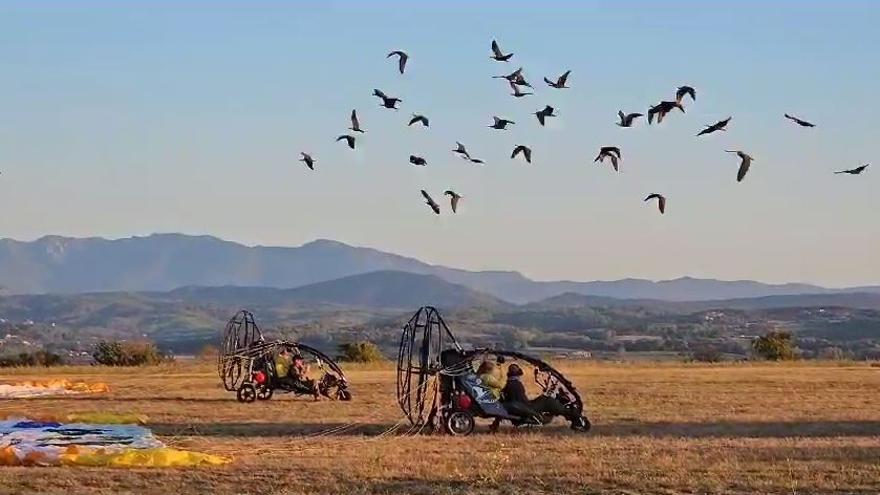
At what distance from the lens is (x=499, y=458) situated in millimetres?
21719

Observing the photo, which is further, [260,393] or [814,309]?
Answer: [814,309]

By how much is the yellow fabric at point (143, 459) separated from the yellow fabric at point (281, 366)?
14813 mm

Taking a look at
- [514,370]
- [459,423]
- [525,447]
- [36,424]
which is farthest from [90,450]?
[514,370]

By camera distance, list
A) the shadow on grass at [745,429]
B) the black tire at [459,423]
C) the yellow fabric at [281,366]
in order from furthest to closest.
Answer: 1. the yellow fabric at [281,366]
2. the shadow on grass at [745,429]
3. the black tire at [459,423]

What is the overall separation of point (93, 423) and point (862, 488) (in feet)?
50.7

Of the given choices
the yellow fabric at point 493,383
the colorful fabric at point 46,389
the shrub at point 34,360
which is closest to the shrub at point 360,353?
the shrub at point 34,360

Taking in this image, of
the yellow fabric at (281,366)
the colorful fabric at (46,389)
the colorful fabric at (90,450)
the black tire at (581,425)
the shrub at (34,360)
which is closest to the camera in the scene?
the colorful fabric at (90,450)

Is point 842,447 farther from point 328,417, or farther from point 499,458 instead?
point 328,417

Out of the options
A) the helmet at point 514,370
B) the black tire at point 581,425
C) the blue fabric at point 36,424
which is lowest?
the black tire at point 581,425

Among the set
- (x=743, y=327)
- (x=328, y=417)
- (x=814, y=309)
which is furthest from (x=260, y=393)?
(x=814, y=309)

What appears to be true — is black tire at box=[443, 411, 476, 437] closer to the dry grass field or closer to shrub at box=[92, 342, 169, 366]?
the dry grass field

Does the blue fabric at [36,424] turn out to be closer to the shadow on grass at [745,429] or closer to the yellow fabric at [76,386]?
the shadow on grass at [745,429]

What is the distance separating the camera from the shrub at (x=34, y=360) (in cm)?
6994

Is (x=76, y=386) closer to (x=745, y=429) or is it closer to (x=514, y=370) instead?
(x=514, y=370)
